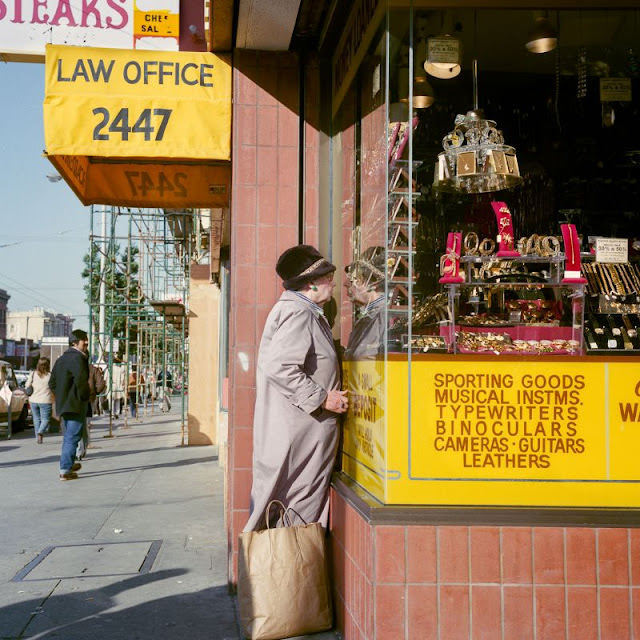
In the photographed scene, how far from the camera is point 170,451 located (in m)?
14.0

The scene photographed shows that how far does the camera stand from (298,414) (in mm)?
4461

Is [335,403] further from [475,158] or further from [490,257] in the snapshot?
[475,158]

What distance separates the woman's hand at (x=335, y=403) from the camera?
14.4 feet

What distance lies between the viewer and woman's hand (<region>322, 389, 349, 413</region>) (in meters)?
4.39

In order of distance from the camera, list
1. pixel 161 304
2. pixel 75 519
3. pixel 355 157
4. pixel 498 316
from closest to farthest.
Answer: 1. pixel 498 316
2. pixel 355 157
3. pixel 75 519
4. pixel 161 304

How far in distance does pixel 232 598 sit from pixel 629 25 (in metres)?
4.31

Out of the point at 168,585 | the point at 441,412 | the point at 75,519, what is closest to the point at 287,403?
the point at 441,412

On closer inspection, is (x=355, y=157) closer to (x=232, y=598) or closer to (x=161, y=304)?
(x=232, y=598)

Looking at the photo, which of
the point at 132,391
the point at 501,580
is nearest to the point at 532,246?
the point at 501,580

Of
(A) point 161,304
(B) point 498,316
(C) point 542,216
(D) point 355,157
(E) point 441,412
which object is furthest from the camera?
(A) point 161,304

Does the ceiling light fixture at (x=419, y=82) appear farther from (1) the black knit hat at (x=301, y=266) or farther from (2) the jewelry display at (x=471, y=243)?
(1) the black knit hat at (x=301, y=266)

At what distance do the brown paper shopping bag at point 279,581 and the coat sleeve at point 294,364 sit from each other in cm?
69

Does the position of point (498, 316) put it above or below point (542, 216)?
below

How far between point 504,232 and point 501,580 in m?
1.90
